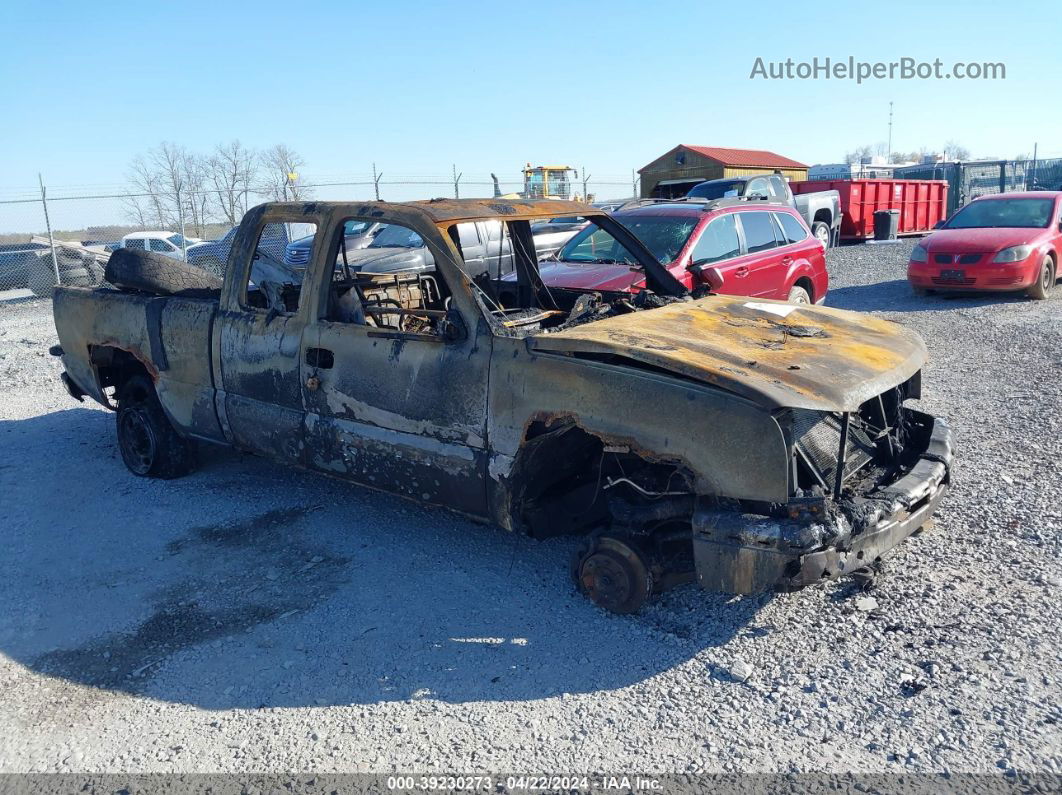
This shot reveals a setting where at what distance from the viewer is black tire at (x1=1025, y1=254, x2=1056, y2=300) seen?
37.9 feet

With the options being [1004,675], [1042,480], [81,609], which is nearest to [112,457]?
[81,609]

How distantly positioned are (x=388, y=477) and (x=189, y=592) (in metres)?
1.18

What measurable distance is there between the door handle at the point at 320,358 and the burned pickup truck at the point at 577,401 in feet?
0.05

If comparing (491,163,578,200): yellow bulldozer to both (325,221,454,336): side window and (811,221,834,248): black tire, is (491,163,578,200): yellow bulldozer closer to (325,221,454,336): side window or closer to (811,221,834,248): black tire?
(811,221,834,248): black tire

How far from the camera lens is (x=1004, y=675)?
3.21 m

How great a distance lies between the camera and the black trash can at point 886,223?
2133 centimetres

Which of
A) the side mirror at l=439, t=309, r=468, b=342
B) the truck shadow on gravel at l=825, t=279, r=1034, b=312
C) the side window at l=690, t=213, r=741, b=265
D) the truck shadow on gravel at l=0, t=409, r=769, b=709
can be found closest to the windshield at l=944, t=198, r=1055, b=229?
the truck shadow on gravel at l=825, t=279, r=1034, b=312

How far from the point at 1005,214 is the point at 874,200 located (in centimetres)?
976

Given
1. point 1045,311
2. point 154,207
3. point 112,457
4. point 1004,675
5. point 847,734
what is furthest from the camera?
Result: point 154,207

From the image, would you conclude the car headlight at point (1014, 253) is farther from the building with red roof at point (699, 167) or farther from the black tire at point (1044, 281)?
the building with red roof at point (699, 167)

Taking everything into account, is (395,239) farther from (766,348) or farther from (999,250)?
(766,348)

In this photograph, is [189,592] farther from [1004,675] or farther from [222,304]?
[1004,675]

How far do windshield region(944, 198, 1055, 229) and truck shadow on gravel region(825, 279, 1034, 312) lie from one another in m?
1.10

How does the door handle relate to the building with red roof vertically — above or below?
below
